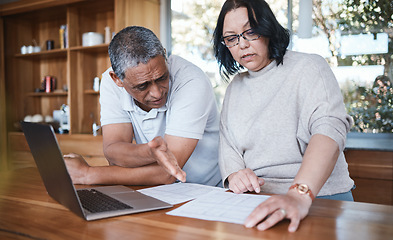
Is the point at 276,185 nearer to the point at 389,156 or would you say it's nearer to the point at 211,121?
the point at 211,121

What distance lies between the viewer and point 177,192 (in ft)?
3.86

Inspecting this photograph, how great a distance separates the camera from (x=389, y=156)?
7.47 ft

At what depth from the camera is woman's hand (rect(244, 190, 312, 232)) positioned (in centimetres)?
79

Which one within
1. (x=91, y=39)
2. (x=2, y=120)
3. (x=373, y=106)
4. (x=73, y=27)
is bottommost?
(x=2, y=120)

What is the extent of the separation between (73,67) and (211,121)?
257 cm

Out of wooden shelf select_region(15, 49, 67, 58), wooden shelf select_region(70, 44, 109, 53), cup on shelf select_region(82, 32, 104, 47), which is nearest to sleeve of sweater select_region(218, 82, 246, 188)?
wooden shelf select_region(70, 44, 109, 53)

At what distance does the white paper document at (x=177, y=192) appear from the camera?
1084 millimetres

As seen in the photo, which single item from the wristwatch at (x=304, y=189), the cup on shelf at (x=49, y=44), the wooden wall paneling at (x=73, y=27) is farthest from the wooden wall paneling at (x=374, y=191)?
the cup on shelf at (x=49, y=44)

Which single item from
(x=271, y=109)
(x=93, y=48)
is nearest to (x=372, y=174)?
(x=271, y=109)

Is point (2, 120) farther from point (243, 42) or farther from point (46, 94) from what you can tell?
point (243, 42)

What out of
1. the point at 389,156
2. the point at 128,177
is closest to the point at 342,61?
the point at 389,156

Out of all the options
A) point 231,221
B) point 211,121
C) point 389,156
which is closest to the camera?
point 231,221

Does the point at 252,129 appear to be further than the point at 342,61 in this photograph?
No

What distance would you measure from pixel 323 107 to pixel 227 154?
406mm
